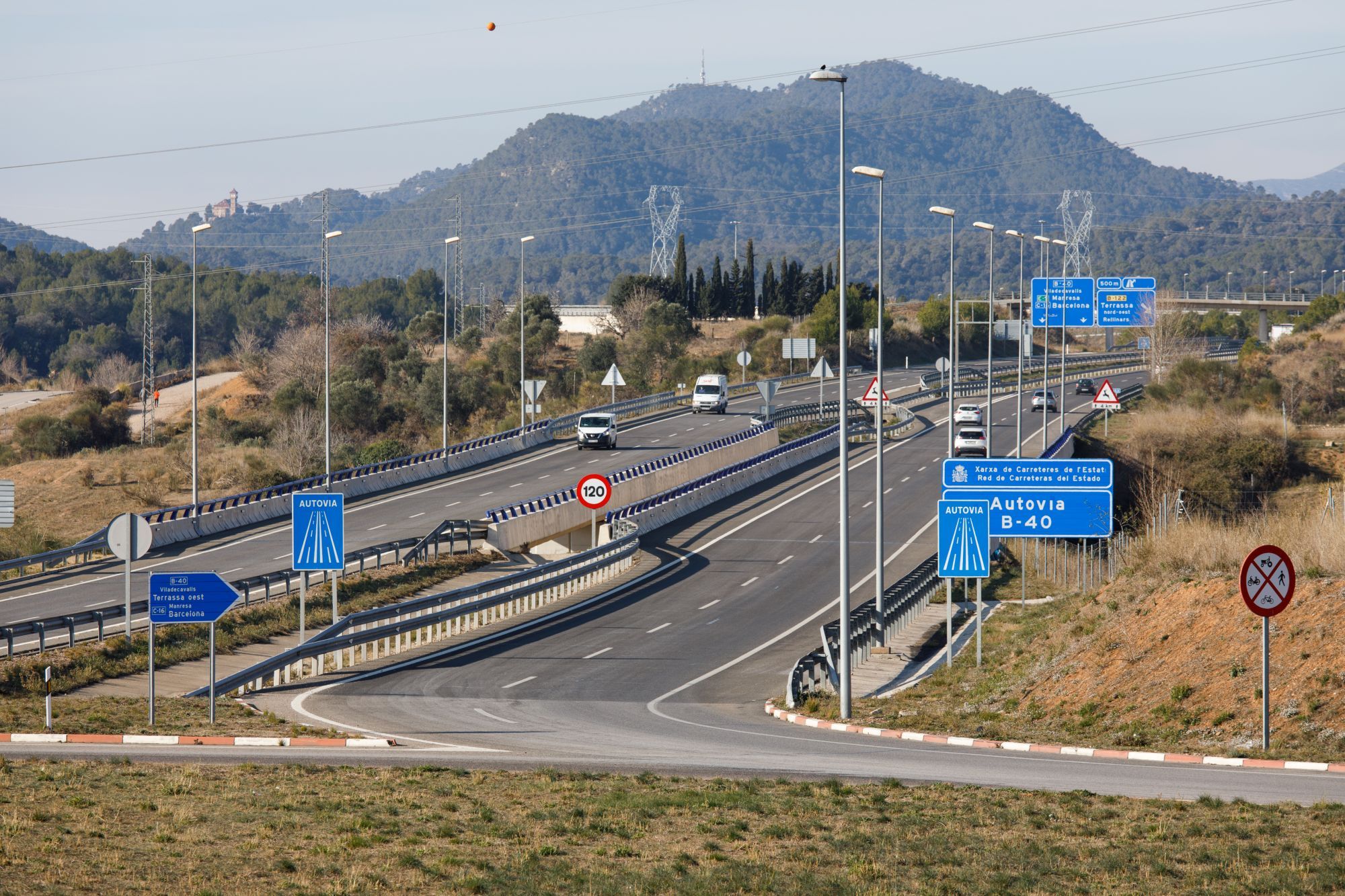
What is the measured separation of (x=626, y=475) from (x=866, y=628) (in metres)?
22.2

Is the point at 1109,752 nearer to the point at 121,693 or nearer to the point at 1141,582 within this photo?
the point at 1141,582

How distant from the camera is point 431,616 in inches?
1251

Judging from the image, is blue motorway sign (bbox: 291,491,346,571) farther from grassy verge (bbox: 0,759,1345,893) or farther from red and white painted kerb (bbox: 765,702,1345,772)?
grassy verge (bbox: 0,759,1345,893)

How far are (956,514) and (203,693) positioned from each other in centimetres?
1491

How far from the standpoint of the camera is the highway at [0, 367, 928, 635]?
35.9 metres

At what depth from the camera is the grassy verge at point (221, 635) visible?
26438 millimetres

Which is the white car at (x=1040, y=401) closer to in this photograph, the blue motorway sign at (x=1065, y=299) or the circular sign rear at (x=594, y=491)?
the blue motorway sign at (x=1065, y=299)

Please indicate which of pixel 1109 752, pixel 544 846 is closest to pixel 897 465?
pixel 1109 752

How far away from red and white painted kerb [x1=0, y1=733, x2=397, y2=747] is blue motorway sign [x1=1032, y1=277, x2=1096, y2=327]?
154 feet

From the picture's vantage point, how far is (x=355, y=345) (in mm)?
113250

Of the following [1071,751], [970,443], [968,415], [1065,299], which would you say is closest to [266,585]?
[1071,751]

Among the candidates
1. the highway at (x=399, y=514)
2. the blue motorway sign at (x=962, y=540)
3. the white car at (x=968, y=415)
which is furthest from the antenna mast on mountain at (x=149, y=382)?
the blue motorway sign at (x=962, y=540)

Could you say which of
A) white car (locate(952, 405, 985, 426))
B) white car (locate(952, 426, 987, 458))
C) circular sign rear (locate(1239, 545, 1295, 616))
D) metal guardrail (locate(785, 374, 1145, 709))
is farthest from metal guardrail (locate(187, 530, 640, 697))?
white car (locate(952, 405, 985, 426))

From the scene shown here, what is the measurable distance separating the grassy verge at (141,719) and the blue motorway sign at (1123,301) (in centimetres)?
4620
